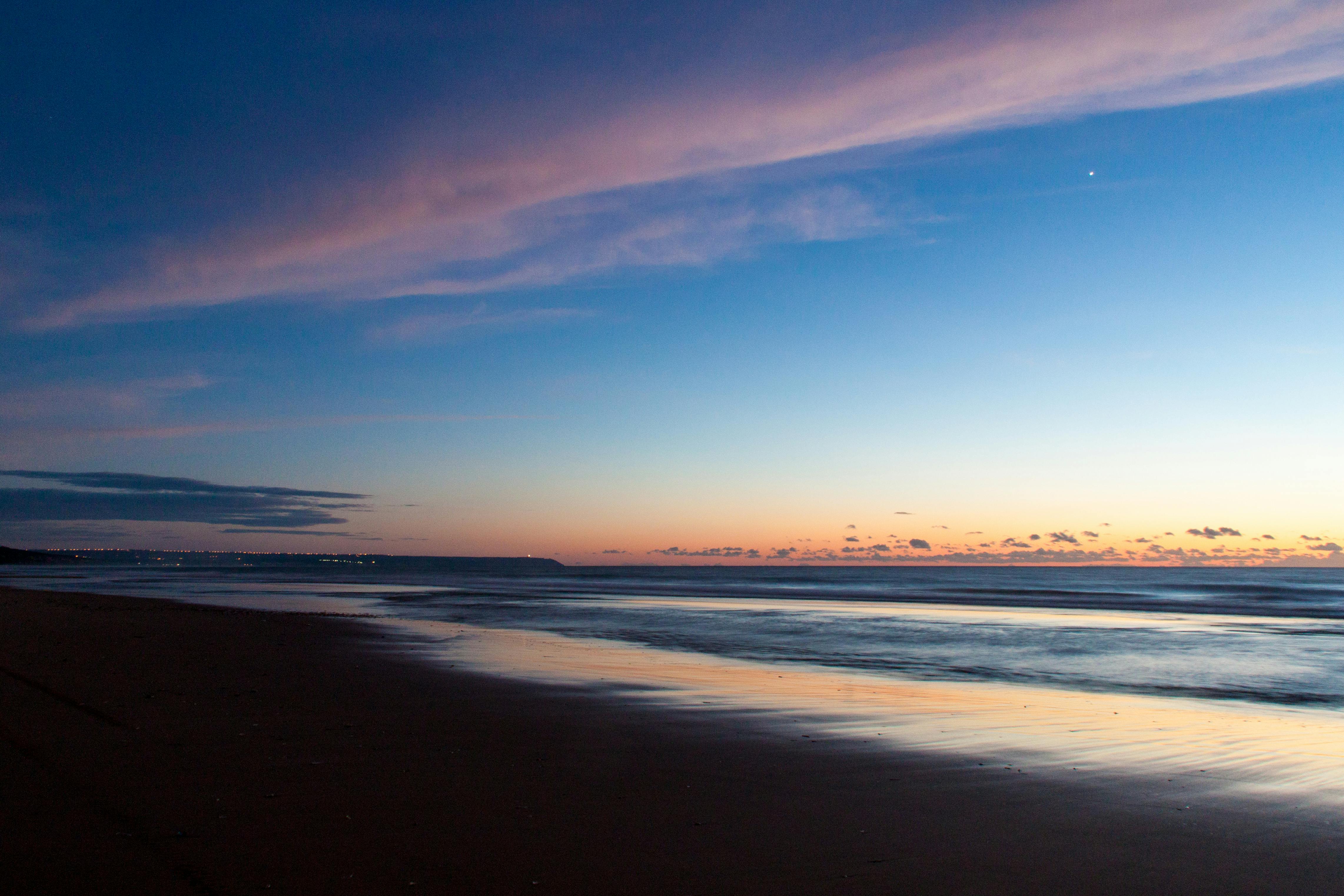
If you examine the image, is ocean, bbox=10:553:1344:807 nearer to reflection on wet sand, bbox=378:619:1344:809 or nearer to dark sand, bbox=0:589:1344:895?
reflection on wet sand, bbox=378:619:1344:809

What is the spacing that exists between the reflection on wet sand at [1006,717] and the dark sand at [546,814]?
41.6 inches

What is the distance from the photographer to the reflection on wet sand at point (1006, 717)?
8.32 meters

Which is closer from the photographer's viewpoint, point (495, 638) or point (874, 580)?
point (495, 638)

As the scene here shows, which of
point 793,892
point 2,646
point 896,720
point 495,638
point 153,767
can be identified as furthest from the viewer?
point 495,638

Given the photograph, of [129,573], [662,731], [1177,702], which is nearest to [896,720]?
A: [662,731]

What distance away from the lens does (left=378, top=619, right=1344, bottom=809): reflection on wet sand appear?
8.32 meters

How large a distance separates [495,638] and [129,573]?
9904 cm

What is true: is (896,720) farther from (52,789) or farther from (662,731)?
(52,789)

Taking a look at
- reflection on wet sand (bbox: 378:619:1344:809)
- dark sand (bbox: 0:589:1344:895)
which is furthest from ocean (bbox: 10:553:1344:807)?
dark sand (bbox: 0:589:1344:895)

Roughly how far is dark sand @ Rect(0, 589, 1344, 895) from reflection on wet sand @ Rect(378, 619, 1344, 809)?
1058mm

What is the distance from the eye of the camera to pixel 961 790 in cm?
707

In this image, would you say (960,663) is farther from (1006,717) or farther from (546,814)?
(546,814)

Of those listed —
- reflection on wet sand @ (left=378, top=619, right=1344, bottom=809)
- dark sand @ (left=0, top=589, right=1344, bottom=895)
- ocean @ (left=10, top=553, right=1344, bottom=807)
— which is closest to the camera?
dark sand @ (left=0, top=589, right=1344, bottom=895)

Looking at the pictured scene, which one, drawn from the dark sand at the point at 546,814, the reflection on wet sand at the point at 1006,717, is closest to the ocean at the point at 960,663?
the reflection on wet sand at the point at 1006,717
